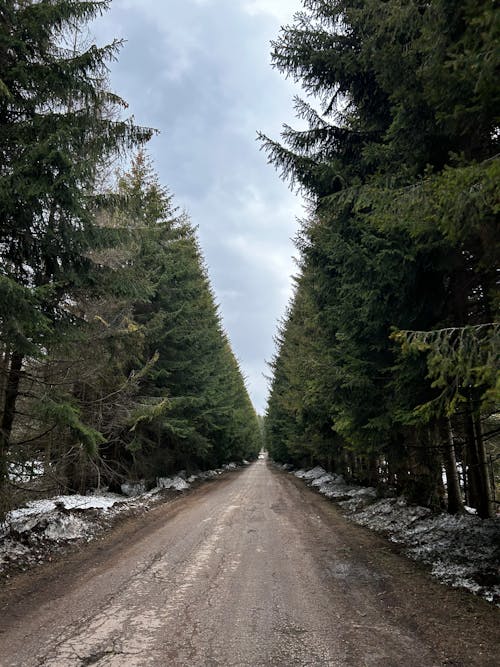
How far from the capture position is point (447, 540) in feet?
23.4

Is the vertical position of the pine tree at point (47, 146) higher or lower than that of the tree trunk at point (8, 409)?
higher

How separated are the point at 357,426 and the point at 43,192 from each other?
7.17 meters

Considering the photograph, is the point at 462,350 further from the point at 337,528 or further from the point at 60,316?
the point at 337,528

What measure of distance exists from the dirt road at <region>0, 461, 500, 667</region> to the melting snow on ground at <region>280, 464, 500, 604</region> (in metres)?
0.31

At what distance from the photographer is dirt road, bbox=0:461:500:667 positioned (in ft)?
12.4

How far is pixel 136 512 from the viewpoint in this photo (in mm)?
11789

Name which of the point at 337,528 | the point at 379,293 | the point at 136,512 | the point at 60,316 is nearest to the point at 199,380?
the point at 136,512

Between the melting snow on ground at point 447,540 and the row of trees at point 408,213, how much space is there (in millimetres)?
624

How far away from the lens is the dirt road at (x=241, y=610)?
3766 millimetres

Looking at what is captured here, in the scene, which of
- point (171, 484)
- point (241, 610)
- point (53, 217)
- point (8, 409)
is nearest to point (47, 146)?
point (53, 217)

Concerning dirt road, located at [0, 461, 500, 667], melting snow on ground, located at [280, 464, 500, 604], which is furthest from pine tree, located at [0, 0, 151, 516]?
melting snow on ground, located at [280, 464, 500, 604]

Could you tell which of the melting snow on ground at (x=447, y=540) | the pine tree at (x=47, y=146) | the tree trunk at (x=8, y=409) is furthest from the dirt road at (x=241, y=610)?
the pine tree at (x=47, y=146)

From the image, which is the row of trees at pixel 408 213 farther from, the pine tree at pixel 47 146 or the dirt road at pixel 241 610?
the pine tree at pixel 47 146

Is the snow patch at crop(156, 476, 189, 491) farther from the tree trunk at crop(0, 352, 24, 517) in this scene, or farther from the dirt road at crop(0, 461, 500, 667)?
the tree trunk at crop(0, 352, 24, 517)
